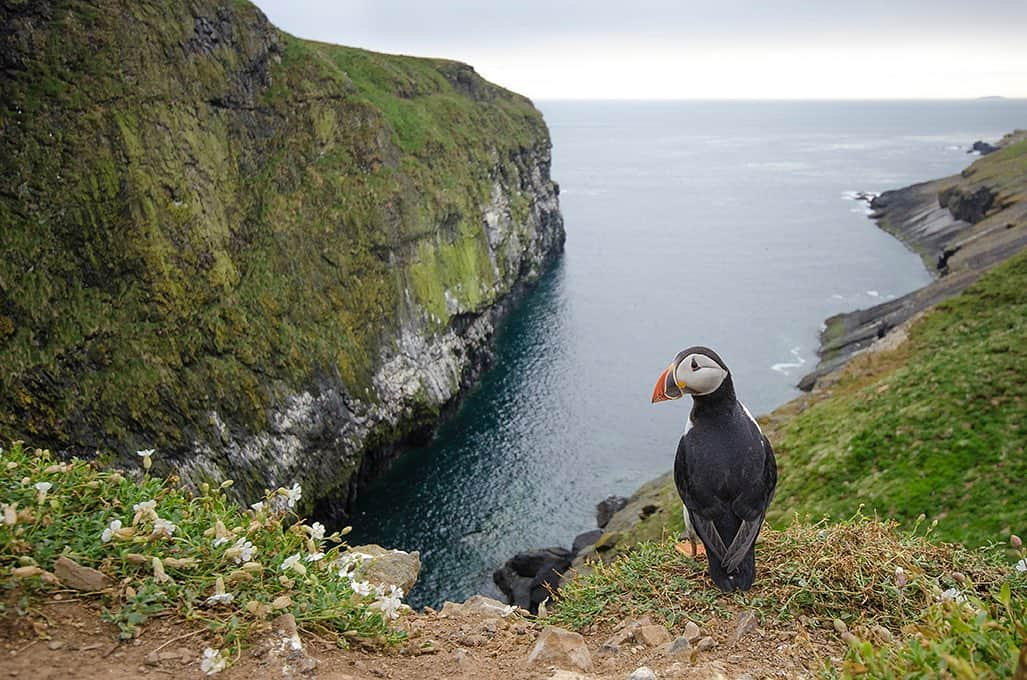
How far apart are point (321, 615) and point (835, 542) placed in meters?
6.25

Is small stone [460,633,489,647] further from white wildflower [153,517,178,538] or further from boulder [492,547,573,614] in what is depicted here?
boulder [492,547,573,614]

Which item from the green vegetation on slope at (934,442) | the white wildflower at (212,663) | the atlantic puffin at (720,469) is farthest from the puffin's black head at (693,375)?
the green vegetation on slope at (934,442)

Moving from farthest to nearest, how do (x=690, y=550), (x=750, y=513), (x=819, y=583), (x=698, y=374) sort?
(x=690, y=550)
(x=698, y=374)
(x=750, y=513)
(x=819, y=583)

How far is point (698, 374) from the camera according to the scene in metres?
9.15

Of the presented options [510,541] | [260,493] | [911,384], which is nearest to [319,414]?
[260,493]

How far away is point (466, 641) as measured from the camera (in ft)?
25.6

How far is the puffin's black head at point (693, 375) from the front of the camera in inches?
360

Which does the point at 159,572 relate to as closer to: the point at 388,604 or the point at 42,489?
the point at 42,489

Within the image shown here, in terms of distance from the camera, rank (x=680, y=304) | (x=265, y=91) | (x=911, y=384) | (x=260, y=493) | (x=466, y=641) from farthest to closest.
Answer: (x=680, y=304)
(x=265, y=91)
(x=260, y=493)
(x=911, y=384)
(x=466, y=641)

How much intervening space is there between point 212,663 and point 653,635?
4554 millimetres

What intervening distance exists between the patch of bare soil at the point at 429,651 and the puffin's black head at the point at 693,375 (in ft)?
9.09

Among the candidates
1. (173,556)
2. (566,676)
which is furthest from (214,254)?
(566,676)

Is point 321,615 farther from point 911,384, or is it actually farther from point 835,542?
point 911,384

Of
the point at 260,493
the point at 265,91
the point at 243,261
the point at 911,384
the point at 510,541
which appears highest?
the point at 265,91
